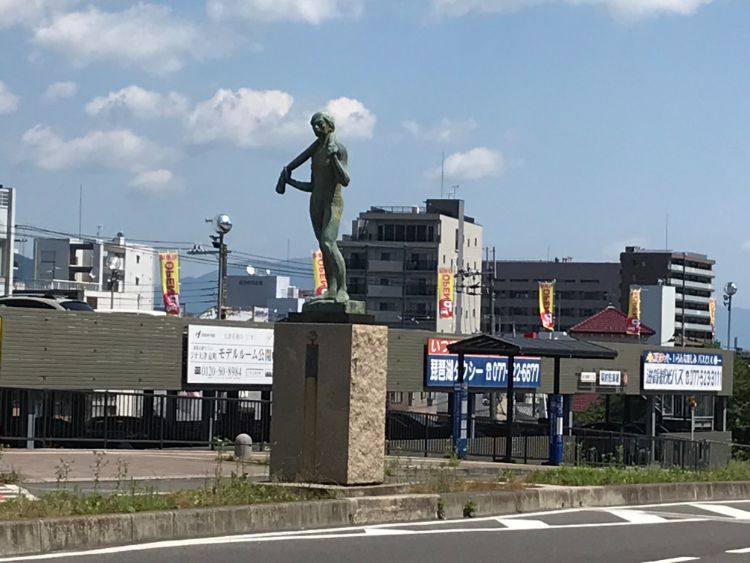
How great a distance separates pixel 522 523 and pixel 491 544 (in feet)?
7.56

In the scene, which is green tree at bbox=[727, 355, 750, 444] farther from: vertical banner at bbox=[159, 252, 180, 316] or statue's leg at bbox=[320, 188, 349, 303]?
statue's leg at bbox=[320, 188, 349, 303]

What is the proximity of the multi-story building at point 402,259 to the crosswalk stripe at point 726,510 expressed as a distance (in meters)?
123

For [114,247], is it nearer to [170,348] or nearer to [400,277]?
[400,277]

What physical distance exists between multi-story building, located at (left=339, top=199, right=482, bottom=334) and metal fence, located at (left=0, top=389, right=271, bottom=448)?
109273 mm

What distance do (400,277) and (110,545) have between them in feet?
443

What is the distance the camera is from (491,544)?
13.5 m

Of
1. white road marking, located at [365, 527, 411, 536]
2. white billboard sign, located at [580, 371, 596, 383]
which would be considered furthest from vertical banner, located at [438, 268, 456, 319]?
white road marking, located at [365, 527, 411, 536]

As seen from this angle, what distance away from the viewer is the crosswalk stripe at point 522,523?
1528cm

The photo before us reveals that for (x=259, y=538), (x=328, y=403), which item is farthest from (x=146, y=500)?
(x=328, y=403)

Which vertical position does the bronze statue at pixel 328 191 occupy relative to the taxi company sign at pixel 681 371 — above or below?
above

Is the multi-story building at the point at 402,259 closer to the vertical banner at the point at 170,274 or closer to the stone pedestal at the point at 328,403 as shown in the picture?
the vertical banner at the point at 170,274

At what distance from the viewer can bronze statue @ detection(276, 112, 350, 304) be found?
1631 centimetres

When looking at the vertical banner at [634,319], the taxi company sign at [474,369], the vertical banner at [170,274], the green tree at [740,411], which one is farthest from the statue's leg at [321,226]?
the vertical banner at [634,319]

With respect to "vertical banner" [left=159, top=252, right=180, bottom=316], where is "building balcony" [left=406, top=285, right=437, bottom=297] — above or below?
above
